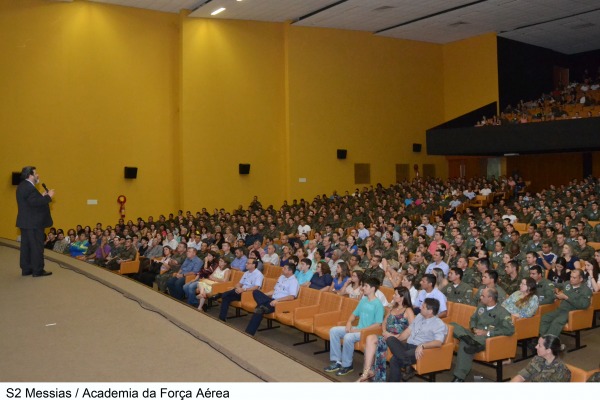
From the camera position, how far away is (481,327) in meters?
5.79

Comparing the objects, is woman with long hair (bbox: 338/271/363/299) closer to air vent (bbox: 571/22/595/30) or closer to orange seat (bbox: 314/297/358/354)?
orange seat (bbox: 314/297/358/354)

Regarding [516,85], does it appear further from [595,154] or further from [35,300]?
[35,300]

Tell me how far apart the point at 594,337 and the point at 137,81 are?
1311cm

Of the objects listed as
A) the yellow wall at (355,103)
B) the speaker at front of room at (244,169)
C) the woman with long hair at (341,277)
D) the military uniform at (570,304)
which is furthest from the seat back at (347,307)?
the yellow wall at (355,103)

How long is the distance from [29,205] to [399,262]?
4.88 meters

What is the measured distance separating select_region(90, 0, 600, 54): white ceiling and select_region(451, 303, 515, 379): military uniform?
1216 centimetres

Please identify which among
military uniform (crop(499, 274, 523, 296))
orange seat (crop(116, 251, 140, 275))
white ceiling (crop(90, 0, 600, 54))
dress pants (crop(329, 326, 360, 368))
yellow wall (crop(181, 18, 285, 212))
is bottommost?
dress pants (crop(329, 326, 360, 368))

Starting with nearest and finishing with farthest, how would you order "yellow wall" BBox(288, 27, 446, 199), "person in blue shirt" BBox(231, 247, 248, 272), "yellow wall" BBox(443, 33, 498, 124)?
1. "person in blue shirt" BBox(231, 247, 248, 272)
2. "yellow wall" BBox(288, 27, 446, 199)
3. "yellow wall" BBox(443, 33, 498, 124)

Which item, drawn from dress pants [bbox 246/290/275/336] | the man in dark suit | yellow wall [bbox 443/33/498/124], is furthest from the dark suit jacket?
yellow wall [bbox 443/33/498/124]

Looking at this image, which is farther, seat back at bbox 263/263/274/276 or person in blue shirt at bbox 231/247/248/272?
person in blue shirt at bbox 231/247/248/272

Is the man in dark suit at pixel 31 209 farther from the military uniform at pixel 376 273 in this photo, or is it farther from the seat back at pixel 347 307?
the military uniform at pixel 376 273

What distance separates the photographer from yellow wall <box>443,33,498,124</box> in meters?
20.4

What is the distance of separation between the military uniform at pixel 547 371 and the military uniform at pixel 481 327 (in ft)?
4.09
